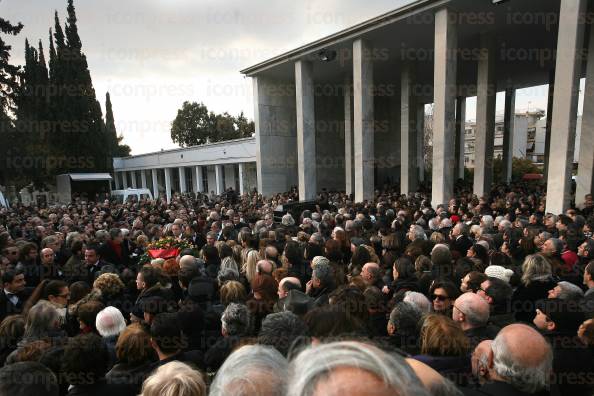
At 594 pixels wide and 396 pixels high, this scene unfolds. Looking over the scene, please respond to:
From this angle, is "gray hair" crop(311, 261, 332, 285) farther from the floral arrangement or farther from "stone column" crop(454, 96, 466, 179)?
"stone column" crop(454, 96, 466, 179)

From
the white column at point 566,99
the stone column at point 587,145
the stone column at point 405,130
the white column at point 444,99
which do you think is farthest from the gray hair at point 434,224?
the stone column at point 405,130

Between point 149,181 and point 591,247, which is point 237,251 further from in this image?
point 149,181

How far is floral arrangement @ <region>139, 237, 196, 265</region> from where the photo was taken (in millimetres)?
7033

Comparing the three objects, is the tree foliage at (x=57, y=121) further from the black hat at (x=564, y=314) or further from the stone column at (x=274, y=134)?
the black hat at (x=564, y=314)

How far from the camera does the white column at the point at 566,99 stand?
10492 millimetres

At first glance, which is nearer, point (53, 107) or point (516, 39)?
point (516, 39)

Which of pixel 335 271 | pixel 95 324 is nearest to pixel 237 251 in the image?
pixel 335 271

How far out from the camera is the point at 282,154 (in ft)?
78.5

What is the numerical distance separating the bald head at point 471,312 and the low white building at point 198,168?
23.8 m

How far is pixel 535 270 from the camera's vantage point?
151 inches

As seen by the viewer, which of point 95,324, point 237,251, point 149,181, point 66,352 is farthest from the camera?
point 149,181

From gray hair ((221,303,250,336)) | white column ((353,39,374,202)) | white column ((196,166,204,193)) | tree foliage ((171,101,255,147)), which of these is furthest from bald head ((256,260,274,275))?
tree foliage ((171,101,255,147))

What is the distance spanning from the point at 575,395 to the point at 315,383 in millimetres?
2502

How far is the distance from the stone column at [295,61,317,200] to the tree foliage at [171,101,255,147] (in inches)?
1226
